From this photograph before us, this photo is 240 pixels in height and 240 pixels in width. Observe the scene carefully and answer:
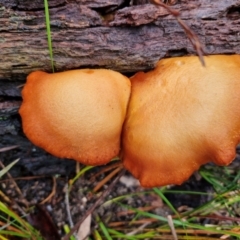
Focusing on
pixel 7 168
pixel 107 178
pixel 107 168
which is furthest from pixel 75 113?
pixel 107 178

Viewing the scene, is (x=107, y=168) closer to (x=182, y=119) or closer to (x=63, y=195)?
(x=63, y=195)

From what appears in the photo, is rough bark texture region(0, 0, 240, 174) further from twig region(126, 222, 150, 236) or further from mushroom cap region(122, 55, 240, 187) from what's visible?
twig region(126, 222, 150, 236)

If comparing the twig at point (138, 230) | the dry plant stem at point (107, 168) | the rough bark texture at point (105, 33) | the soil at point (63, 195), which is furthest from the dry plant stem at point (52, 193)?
the rough bark texture at point (105, 33)

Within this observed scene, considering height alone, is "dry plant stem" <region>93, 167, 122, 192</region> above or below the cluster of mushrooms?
below

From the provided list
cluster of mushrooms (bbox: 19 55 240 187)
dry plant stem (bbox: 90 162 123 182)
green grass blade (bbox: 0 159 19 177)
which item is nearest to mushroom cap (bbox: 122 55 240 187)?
cluster of mushrooms (bbox: 19 55 240 187)

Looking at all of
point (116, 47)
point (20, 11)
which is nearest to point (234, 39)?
point (116, 47)

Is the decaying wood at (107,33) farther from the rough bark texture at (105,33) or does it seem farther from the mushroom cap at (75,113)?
the mushroom cap at (75,113)

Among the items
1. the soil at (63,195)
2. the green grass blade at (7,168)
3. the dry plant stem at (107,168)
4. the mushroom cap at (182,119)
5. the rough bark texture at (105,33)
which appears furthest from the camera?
the dry plant stem at (107,168)
